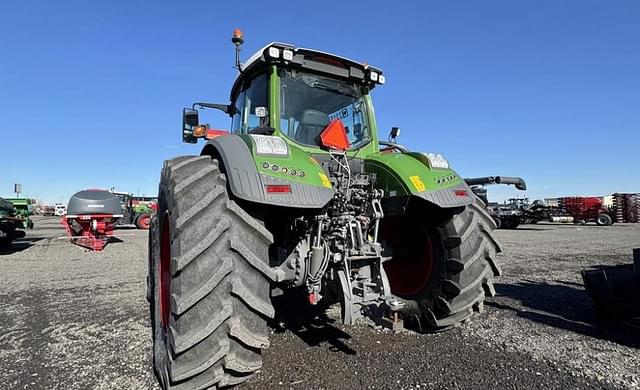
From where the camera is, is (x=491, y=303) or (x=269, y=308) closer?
(x=269, y=308)

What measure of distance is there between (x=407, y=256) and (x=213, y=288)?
2104 mm

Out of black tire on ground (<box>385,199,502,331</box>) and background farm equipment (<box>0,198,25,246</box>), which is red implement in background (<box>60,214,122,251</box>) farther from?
black tire on ground (<box>385,199,502,331</box>)

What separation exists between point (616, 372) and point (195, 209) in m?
3.02

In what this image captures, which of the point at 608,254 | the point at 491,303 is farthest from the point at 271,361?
the point at 608,254

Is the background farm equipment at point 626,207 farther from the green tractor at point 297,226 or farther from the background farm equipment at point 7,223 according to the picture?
the background farm equipment at point 7,223

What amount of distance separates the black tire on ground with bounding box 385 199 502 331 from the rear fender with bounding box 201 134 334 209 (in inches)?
49.8

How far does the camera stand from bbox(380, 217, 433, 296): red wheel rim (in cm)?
333

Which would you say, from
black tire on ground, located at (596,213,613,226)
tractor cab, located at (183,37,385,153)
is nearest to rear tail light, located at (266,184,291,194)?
tractor cab, located at (183,37,385,153)

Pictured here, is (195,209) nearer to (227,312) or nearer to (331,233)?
(227,312)

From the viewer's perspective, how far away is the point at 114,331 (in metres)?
3.57

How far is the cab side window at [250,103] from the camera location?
3396 mm

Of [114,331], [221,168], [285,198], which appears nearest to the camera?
[285,198]

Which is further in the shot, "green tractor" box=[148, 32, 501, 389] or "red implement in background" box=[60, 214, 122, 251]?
"red implement in background" box=[60, 214, 122, 251]

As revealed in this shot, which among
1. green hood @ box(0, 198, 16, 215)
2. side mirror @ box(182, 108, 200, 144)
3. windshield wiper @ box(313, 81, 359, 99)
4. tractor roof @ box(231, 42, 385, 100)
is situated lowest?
green hood @ box(0, 198, 16, 215)
